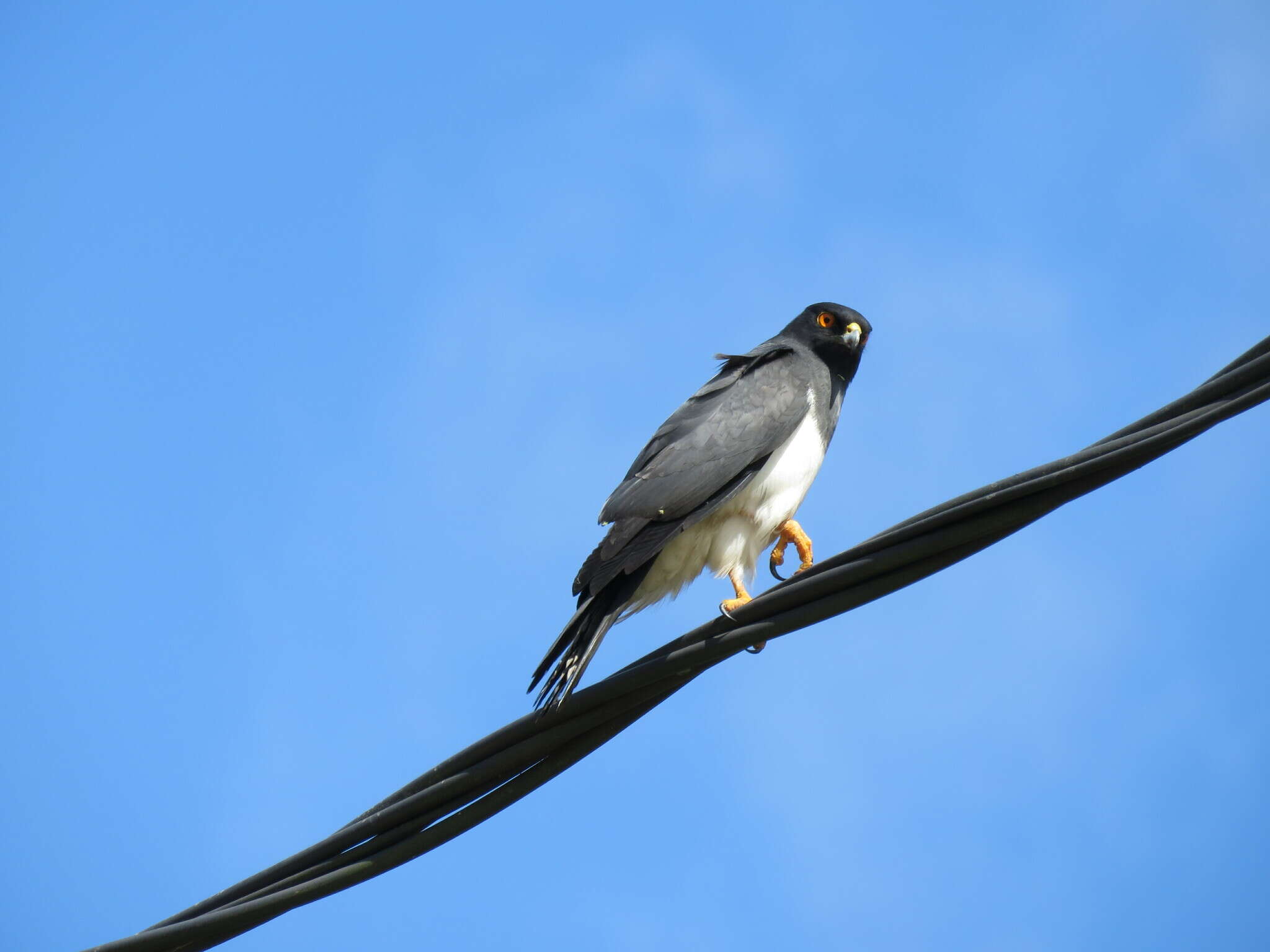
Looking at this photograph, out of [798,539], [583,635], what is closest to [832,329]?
[798,539]

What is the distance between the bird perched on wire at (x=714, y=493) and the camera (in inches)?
191

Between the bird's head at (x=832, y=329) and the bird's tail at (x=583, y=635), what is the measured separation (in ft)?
7.86

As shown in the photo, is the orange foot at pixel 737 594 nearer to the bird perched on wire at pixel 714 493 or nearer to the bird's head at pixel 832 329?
the bird perched on wire at pixel 714 493

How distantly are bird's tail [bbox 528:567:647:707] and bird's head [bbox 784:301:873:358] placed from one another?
2.40 metres

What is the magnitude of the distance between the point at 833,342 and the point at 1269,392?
3952 millimetres

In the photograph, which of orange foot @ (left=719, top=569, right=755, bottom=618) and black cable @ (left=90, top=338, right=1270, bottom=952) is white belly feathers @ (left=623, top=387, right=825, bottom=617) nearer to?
orange foot @ (left=719, top=569, right=755, bottom=618)

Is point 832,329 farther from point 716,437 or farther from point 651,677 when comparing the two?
point 651,677

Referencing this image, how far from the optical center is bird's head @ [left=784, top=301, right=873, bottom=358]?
6.77m

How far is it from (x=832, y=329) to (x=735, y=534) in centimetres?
195

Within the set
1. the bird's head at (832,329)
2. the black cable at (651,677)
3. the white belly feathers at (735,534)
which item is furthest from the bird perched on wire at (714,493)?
the black cable at (651,677)

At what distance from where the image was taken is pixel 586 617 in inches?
188

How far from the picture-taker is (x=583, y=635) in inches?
184

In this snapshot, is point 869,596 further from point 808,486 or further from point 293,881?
point 808,486

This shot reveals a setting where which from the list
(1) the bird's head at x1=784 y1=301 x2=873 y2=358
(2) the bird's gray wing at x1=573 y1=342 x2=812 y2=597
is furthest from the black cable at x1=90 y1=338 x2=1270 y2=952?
(1) the bird's head at x1=784 y1=301 x2=873 y2=358
